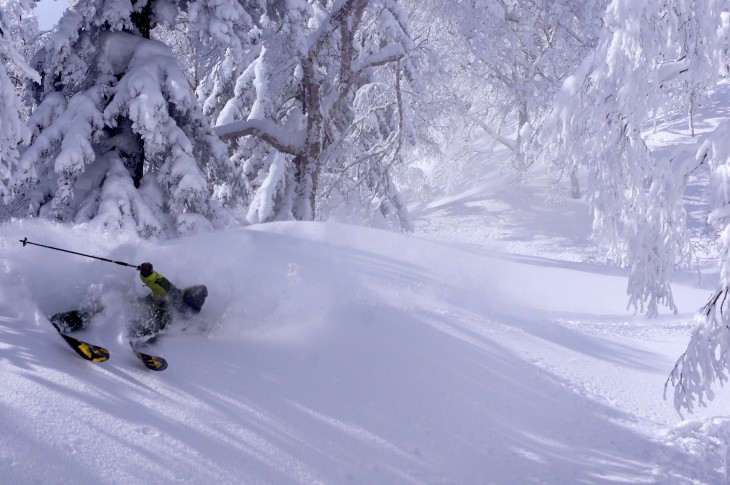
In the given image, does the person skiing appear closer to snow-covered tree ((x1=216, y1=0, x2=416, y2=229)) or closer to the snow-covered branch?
snow-covered tree ((x1=216, y1=0, x2=416, y2=229))

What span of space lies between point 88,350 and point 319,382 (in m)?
2.13

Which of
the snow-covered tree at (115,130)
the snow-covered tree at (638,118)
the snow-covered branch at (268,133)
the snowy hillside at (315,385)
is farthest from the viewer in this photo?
A: the snow-covered branch at (268,133)

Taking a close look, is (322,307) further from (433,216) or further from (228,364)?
(433,216)

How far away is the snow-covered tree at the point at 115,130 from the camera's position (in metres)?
9.24

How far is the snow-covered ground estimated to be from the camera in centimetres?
452

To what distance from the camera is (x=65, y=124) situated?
30.5 ft

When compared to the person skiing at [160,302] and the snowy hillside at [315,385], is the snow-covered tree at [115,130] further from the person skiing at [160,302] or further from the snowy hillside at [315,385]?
the person skiing at [160,302]

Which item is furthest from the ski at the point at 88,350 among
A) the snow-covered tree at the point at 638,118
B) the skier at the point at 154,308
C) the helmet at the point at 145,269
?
the snow-covered tree at the point at 638,118

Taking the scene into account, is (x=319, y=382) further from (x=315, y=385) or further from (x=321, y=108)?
(x=321, y=108)

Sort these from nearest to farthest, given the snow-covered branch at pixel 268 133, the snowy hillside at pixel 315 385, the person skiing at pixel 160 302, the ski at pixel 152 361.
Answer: the snowy hillside at pixel 315 385
the ski at pixel 152 361
the person skiing at pixel 160 302
the snow-covered branch at pixel 268 133

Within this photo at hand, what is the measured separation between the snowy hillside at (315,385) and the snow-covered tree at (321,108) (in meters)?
4.30

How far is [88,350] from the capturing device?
5250mm

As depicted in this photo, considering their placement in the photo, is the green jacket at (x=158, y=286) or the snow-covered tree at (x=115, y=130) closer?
the green jacket at (x=158, y=286)

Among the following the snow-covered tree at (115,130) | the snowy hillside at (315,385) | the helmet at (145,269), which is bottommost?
the snowy hillside at (315,385)
